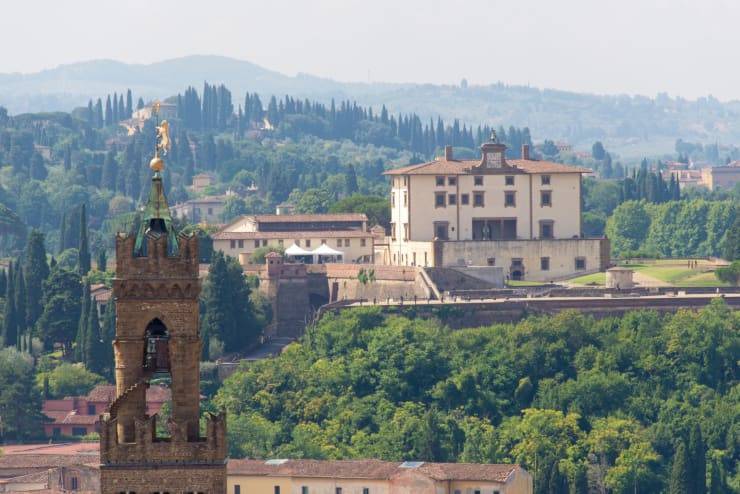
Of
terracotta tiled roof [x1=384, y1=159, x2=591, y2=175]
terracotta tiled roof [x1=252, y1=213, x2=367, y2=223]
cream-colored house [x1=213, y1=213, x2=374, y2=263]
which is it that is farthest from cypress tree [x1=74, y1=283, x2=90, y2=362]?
terracotta tiled roof [x1=252, y1=213, x2=367, y2=223]

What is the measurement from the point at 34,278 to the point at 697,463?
3611 centimetres

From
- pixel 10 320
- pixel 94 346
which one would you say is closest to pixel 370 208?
pixel 10 320

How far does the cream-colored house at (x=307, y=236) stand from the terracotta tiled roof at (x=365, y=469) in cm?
3316

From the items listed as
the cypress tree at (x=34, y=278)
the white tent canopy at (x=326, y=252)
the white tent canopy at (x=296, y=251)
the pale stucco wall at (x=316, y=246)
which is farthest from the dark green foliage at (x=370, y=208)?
the cypress tree at (x=34, y=278)

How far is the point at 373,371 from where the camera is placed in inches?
3915

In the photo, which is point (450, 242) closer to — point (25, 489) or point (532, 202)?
point (532, 202)

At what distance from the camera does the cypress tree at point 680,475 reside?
292ft

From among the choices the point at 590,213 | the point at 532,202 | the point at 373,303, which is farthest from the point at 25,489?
the point at 590,213

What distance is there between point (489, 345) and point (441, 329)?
87.7 inches

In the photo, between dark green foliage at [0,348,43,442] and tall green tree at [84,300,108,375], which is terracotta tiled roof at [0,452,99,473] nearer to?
dark green foliage at [0,348,43,442]

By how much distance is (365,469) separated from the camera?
275 feet

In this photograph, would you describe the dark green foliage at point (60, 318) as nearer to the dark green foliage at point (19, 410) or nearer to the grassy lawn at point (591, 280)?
the dark green foliage at point (19, 410)

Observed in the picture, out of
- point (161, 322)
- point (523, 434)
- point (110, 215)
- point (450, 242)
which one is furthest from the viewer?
point (110, 215)

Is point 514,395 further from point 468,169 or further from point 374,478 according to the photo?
point 374,478
